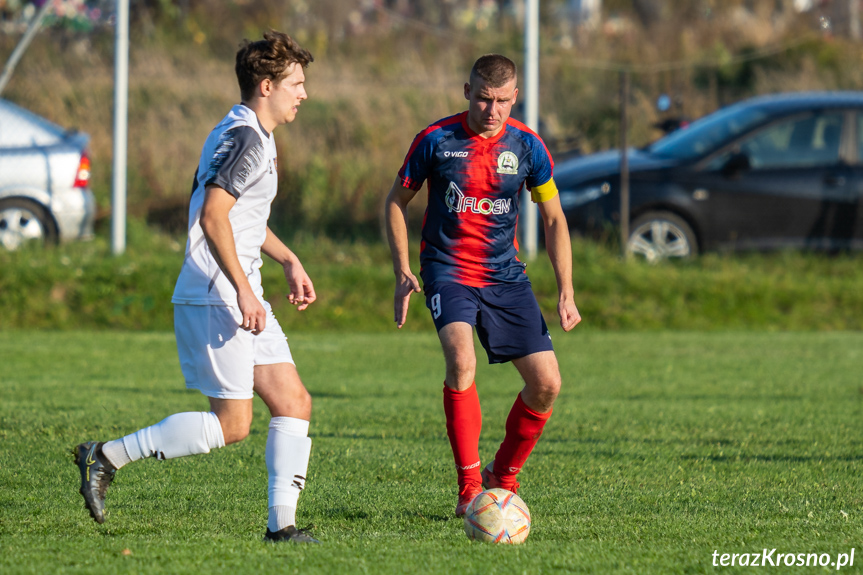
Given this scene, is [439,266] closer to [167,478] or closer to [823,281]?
[167,478]

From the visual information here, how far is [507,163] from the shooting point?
198 inches

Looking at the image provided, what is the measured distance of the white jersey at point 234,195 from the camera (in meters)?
4.11

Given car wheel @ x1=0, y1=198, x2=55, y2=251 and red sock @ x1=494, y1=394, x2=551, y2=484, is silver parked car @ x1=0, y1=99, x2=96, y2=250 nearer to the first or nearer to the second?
car wheel @ x1=0, y1=198, x2=55, y2=251

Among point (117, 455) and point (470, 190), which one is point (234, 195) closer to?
point (117, 455)

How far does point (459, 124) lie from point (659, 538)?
1.99 metres

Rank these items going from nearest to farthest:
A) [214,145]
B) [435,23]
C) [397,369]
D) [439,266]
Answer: [214,145], [439,266], [397,369], [435,23]

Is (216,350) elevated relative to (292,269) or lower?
lower

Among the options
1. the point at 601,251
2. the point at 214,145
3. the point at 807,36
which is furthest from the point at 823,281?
the point at 214,145

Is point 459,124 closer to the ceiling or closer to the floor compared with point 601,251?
closer to the ceiling

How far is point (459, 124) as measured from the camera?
5.11 meters

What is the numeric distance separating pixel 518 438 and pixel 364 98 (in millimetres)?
14478

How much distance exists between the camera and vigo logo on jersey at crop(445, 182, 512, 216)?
5.03 m

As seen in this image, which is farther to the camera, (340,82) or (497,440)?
(340,82)

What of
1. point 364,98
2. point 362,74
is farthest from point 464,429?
point 362,74
